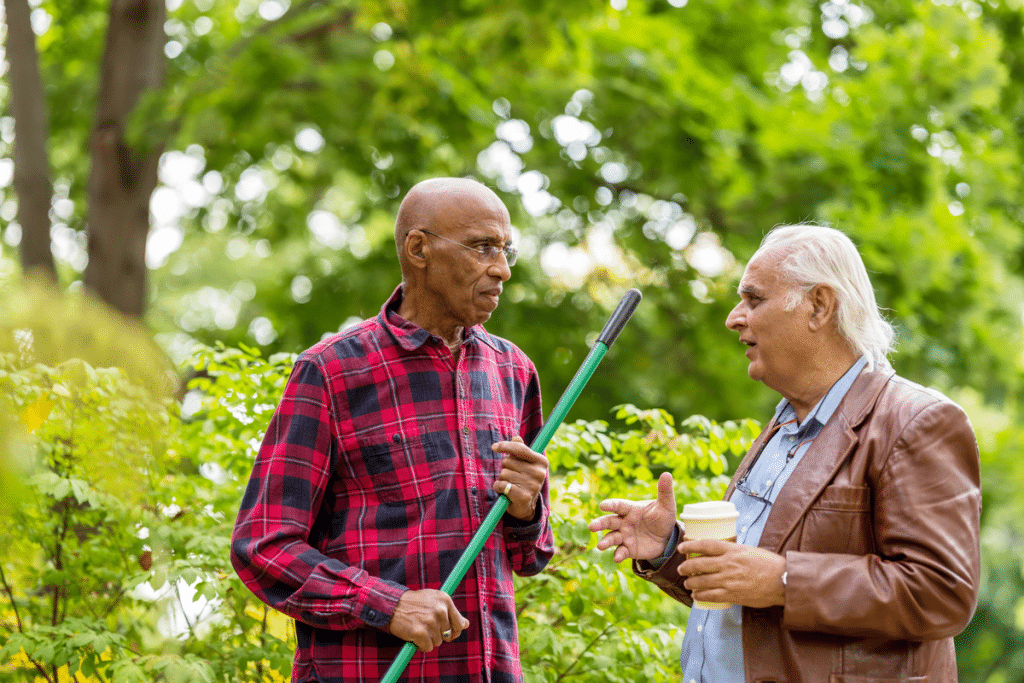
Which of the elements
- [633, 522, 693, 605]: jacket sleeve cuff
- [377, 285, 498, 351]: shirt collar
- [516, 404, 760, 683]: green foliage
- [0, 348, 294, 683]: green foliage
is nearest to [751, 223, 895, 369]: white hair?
[633, 522, 693, 605]: jacket sleeve cuff

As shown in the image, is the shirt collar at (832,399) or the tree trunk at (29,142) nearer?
the shirt collar at (832,399)

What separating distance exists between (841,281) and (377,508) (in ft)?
3.81

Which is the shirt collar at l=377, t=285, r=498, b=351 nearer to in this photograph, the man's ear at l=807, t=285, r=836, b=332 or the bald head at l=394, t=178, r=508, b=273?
the bald head at l=394, t=178, r=508, b=273

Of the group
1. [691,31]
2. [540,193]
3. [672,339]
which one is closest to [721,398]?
[672,339]

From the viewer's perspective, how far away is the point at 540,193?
797cm

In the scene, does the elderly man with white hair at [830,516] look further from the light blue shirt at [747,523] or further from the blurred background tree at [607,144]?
the blurred background tree at [607,144]

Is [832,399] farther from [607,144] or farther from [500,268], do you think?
[607,144]

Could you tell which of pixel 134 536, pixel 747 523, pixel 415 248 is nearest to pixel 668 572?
pixel 747 523

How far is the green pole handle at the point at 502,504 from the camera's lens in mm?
2002

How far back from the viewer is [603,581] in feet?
10.4

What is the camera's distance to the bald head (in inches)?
89.6

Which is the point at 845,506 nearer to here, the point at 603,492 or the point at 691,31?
the point at 603,492

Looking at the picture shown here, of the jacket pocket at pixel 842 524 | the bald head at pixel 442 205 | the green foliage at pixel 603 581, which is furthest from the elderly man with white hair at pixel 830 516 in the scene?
the green foliage at pixel 603 581

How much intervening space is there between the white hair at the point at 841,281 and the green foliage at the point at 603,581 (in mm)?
1157
